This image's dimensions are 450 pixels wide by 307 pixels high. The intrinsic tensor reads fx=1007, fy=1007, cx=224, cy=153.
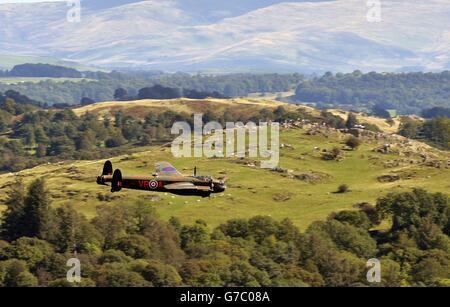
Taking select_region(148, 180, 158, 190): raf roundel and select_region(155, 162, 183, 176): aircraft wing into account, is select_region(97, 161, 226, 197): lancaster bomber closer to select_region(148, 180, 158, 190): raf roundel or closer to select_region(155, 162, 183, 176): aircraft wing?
select_region(148, 180, 158, 190): raf roundel

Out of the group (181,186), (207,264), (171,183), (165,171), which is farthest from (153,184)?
(207,264)

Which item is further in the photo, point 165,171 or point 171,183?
point 165,171

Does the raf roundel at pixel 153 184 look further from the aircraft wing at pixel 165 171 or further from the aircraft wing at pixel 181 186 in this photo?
the aircraft wing at pixel 165 171

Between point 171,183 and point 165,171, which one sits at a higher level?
point 165,171

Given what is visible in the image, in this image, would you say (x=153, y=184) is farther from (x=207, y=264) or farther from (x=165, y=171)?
(x=207, y=264)

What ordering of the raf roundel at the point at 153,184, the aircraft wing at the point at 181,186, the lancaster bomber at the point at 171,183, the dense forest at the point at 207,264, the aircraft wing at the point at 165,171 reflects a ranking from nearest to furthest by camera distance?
the lancaster bomber at the point at 171,183 → the aircraft wing at the point at 181,186 → the raf roundel at the point at 153,184 → the aircraft wing at the point at 165,171 → the dense forest at the point at 207,264

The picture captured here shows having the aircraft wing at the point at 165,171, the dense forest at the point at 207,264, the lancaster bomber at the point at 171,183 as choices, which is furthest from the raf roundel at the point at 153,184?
the dense forest at the point at 207,264

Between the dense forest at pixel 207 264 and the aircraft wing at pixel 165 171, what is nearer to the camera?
the aircraft wing at pixel 165 171

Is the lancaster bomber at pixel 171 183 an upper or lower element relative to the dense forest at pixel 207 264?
upper

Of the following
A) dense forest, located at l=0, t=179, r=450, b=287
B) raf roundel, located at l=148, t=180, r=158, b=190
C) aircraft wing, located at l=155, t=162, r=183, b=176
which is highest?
aircraft wing, located at l=155, t=162, r=183, b=176

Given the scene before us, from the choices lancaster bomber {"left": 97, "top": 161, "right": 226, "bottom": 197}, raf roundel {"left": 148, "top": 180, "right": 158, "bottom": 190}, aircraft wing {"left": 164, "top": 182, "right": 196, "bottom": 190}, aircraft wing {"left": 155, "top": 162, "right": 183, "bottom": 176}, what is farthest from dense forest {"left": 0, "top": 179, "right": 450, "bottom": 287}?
aircraft wing {"left": 164, "top": 182, "right": 196, "bottom": 190}

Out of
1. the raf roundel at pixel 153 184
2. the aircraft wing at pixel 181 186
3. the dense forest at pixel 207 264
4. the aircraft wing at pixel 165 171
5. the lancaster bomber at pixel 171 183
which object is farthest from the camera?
the dense forest at pixel 207 264

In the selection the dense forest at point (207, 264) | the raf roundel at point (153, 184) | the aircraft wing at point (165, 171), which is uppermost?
the aircraft wing at point (165, 171)
